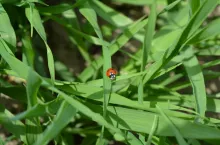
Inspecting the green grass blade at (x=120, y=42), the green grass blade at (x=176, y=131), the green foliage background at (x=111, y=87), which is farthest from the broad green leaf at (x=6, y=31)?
the green grass blade at (x=176, y=131)

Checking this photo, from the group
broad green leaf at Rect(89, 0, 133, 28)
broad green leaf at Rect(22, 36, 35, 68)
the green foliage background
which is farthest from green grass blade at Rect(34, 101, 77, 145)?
broad green leaf at Rect(89, 0, 133, 28)

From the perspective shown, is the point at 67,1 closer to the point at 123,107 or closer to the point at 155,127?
the point at 123,107

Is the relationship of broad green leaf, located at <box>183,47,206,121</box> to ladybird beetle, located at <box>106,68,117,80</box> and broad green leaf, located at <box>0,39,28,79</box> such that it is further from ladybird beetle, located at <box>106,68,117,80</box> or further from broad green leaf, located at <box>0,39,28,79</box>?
broad green leaf, located at <box>0,39,28,79</box>

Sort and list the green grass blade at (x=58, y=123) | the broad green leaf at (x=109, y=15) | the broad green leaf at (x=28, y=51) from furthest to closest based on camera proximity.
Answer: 1. the broad green leaf at (x=109, y=15)
2. the broad green leaf at (x=28, y=51)
3. the green grass blade at (x=58, y=123)

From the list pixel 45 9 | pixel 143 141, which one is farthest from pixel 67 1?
pixel 143 141

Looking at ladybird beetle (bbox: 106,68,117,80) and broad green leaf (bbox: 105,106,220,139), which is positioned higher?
ladybird beetle (bbox: 106,68,117,80)

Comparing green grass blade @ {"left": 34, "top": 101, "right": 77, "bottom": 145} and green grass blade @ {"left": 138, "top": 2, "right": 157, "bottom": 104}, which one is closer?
green grass blade @ {"left": 34, "top": 101, "right": 77, "bottom": 145}

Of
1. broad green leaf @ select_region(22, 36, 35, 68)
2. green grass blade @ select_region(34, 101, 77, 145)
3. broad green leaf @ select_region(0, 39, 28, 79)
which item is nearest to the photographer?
green grass blade @ select_region(34, 101, 77, 145)

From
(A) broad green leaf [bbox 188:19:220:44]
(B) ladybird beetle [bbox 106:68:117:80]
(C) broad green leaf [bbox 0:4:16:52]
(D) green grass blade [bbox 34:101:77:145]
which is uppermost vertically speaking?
(C) broad green leaf [bbox 0:4:16:52]

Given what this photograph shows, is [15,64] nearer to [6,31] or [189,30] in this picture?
[6,31]

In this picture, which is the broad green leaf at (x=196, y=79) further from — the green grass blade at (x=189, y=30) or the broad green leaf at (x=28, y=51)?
the broad green leaf at (x=28, y=51)
